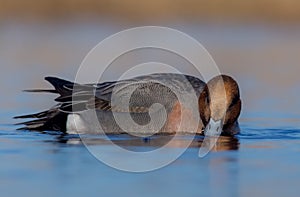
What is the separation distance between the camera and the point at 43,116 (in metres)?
9.35

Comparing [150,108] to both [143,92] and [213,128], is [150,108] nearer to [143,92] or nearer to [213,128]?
[143,92]

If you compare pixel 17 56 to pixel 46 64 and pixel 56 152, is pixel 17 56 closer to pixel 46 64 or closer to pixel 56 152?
pixel 46 64

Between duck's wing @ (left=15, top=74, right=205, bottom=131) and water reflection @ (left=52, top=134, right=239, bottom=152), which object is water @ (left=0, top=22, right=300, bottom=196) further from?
duck's wing @ (left=15, top=74, right=205, bottom=131)

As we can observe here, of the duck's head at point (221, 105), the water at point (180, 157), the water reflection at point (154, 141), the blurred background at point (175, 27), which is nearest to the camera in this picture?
the water at point (180, 157)

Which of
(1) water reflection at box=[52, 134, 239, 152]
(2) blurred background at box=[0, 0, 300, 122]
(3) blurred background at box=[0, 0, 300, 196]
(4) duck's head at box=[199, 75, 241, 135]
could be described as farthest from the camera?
(2) blurred background at box=[0, 0, 300, 122]

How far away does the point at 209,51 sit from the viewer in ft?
47.0

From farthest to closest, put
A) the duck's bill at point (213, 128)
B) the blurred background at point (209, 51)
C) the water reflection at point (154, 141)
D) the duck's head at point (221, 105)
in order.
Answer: the duck's head at point (221, 105) < the duck's bill at point (213, 128) < the water reflection at point (154, 141) < the blurred background at point (209, 51)

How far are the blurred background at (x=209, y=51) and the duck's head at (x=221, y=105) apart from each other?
175 mm

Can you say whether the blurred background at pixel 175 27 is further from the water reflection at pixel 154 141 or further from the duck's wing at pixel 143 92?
the water reflection at pixel 154 141

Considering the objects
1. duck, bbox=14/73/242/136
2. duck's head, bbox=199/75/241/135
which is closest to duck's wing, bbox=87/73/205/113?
duck, bbox=14/73/242/136

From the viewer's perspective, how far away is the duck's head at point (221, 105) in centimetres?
889

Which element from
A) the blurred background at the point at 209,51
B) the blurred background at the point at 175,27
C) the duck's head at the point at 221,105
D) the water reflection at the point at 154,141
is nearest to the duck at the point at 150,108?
the duck's head at the point at 221,105

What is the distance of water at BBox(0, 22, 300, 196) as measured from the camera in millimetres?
6680

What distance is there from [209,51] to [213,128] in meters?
5.58
